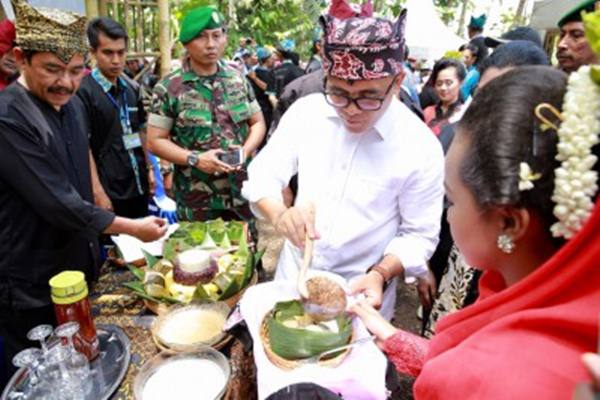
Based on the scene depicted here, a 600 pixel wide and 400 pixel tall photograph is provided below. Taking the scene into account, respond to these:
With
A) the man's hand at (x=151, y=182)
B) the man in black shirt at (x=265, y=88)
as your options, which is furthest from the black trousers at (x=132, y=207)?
the man in black shirt at (x=265, y=88)

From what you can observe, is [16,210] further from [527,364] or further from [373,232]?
[527,364]

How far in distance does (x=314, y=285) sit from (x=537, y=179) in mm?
823

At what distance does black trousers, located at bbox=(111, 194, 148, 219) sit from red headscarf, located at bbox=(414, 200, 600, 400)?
135 inches

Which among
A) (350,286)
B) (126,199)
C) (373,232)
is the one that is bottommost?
(126,199)

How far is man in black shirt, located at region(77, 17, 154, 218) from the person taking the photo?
336cm

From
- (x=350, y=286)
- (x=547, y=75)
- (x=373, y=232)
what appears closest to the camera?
(x=547, y=75)

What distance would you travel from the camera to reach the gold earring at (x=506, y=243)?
32.4 inches

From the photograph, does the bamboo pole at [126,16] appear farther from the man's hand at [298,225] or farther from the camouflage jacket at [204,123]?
the man's hand at [298,225]

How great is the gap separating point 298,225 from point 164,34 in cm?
446

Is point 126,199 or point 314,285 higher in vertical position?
point 314,285

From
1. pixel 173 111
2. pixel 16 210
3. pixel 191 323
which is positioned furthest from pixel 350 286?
pixel 173 111

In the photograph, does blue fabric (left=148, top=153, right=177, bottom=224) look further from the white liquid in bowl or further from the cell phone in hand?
the white liquid in bowl

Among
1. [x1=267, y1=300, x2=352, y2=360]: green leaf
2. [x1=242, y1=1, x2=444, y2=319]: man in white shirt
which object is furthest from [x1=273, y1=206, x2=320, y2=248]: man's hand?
[x1=267, y1=300, x2=352, y2=360]: green leaf

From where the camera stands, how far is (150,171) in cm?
423
